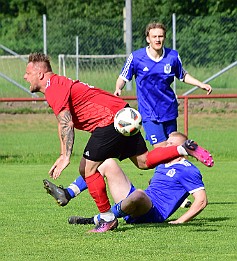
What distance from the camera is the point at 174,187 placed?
31.6ft

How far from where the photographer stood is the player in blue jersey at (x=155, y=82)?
1220cm

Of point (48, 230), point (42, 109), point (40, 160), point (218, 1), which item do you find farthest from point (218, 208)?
point (218, 1)

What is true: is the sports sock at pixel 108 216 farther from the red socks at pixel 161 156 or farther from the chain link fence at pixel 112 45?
the chain link fence at pixel 112 45

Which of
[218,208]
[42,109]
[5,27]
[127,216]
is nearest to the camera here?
[127,216]

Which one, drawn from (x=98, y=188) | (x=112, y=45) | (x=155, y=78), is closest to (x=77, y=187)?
(x=98, y=188)

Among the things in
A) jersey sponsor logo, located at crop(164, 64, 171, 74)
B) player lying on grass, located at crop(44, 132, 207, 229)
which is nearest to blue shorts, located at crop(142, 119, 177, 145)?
jersey sponsor logo, located at crop(164, 64, 171, 74)

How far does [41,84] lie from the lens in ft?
29.9

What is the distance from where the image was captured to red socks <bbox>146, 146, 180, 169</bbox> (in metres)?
9.19

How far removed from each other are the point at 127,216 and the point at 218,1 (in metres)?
29.7

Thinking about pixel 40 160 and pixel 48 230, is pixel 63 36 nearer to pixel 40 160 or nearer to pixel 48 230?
pixel 40 160

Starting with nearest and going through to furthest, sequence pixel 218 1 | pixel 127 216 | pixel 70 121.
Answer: pixel 70 121
pixel 127 216
pixel 218 1

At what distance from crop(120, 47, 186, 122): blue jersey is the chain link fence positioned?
13571 millimetres

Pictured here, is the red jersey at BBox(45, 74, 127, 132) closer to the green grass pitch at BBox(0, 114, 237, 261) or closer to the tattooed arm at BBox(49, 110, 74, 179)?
the tattooed arm at BBox(49, 110, 74, 179)

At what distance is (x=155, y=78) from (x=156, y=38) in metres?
0.63
